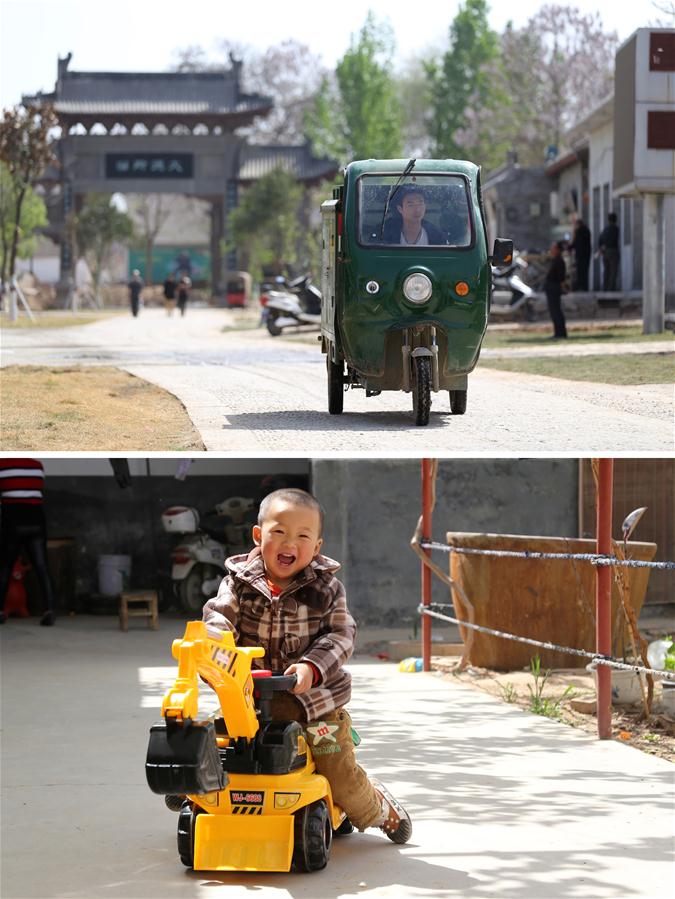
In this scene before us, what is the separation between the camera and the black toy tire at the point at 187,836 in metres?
4.06

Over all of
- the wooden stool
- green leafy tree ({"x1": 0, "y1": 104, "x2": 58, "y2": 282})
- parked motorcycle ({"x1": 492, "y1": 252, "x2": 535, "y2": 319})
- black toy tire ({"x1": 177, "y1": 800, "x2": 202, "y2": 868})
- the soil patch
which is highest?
green leafy tree ({"x1": 0, "y1": 104, "x2": 58, "y2": 282})

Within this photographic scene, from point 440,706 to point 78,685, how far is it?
2027mm

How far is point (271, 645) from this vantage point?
13.9 feet

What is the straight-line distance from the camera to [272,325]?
7.17m

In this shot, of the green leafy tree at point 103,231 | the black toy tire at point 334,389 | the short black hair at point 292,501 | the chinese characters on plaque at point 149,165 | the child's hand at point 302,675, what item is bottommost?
the child's hand at point 302,675

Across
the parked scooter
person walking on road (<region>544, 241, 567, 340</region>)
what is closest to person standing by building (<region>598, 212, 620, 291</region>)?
person walking on road (<region>544, 241, 567, 340</region>)

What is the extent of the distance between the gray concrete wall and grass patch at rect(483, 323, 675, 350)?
4.91 meters

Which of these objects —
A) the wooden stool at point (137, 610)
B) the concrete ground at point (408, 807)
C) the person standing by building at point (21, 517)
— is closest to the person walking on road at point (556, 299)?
the concrete ground at point (408, 807)

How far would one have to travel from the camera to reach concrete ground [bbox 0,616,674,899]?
155 inches

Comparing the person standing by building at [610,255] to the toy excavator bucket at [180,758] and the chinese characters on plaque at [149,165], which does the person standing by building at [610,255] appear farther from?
the toy excavator bucket at [180,758]

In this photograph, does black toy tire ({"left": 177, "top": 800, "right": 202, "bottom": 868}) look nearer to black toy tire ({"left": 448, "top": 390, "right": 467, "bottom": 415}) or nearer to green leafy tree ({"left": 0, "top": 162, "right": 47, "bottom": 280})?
black toy tire ({"left": 448, "top": 390, "right": 467, "bottom": 415})

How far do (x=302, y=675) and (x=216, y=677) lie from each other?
0.97 feet

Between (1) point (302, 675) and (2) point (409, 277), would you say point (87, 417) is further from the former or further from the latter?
(2) point (409, 277)

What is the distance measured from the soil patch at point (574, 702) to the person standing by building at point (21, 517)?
284 centimetres
